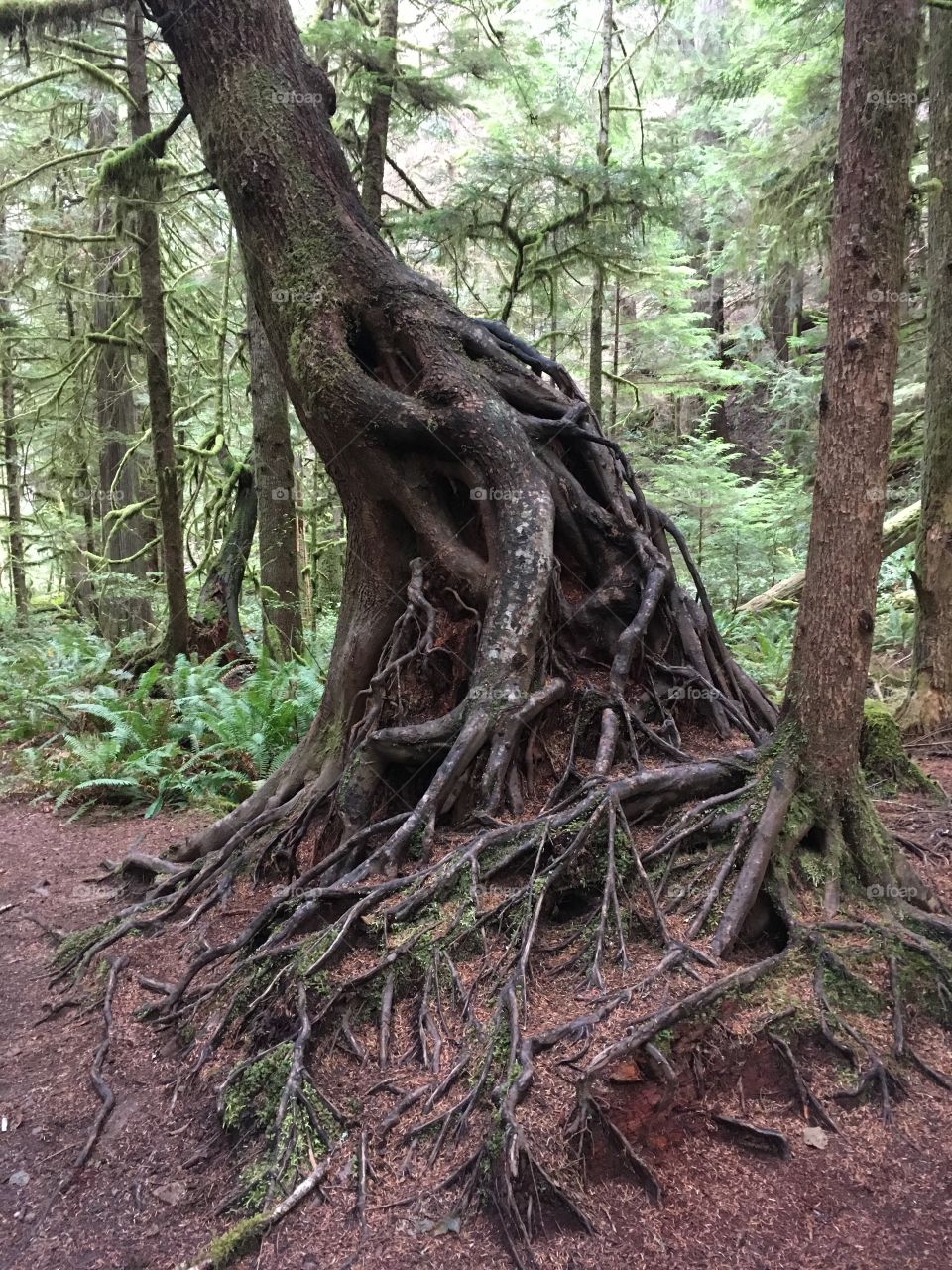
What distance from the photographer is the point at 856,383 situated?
10.3 feet

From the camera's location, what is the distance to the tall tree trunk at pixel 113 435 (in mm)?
11766

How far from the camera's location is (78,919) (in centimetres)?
473

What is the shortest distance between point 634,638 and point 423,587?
50.8 inches

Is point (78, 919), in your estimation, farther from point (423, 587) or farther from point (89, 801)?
point (423, 587)

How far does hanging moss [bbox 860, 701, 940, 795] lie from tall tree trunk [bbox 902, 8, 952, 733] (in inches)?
71.0

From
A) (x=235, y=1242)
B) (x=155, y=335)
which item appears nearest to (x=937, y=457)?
(x=235, y=1242)

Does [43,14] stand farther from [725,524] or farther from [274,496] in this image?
[725,524]

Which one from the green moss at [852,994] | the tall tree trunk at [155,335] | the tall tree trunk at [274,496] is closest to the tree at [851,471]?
the green moss at [852,994]

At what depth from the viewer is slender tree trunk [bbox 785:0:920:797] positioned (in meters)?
3.03

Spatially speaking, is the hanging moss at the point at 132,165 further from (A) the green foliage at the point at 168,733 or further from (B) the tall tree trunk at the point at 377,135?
(A) the green foliage at the point at 168,733

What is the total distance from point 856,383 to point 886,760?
290cm

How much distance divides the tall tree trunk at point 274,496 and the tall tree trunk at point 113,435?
3354mm

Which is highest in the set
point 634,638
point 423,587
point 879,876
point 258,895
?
→ point 423,587

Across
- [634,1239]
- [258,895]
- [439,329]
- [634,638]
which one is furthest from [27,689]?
[634,1239]
